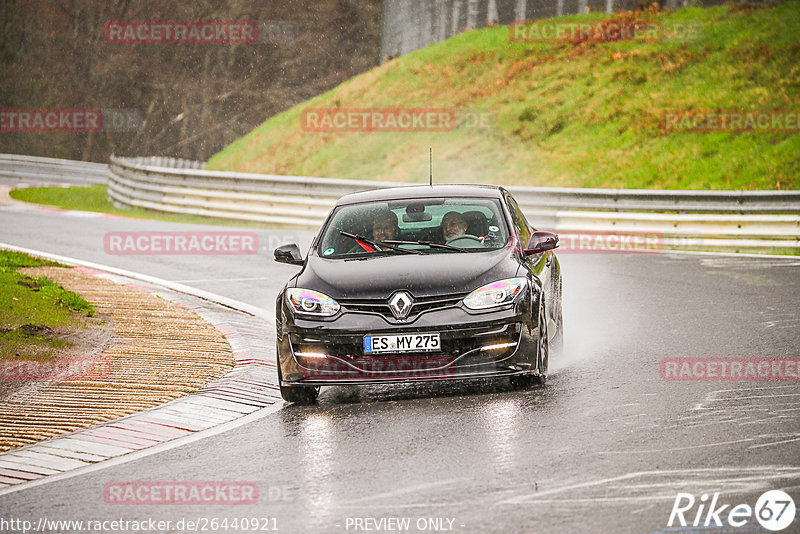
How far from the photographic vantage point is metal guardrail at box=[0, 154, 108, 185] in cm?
4519

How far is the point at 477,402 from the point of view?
814cm

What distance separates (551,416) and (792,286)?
7.33 meters

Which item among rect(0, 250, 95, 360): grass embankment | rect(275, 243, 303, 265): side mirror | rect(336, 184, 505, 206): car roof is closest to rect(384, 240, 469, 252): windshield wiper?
rect(336, 184, 505, 206): car roof

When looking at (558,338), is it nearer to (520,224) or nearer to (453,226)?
(520,224)

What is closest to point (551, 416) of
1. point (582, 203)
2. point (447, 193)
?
point (447, 193)

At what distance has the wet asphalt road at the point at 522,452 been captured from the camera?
5.62m

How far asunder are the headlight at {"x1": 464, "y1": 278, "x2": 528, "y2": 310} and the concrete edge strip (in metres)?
1.67

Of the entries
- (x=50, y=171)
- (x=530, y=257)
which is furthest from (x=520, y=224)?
(x=50, y=171)

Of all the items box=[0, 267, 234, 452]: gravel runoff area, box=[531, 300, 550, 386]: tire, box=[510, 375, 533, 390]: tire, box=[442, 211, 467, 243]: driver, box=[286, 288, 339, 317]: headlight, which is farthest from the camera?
box=[442, 211, 467, 243]: driver

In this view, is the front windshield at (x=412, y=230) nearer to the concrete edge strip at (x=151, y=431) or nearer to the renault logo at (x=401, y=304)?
the renault logo at (x=401, y=304)

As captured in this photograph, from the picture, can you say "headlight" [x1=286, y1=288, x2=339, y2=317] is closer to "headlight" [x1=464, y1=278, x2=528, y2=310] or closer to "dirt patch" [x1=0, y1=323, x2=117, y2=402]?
"headlight" [x1=464, y1=278, x2=528, y2=310]

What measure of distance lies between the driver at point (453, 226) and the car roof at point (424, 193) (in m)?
0.38

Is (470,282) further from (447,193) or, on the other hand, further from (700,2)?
(700,2)

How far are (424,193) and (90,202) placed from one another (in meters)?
24.8
